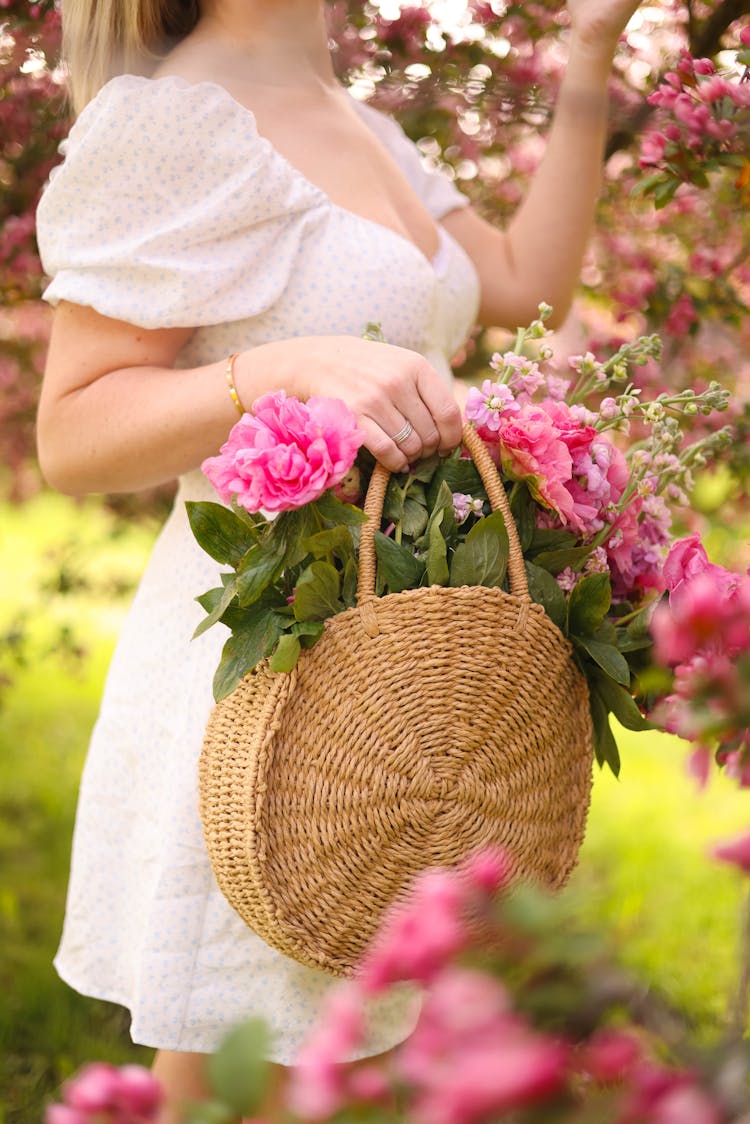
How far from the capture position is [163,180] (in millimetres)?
1275

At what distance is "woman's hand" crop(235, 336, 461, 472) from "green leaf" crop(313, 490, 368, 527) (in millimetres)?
72

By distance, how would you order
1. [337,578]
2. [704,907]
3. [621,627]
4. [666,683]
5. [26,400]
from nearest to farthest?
[666,683] → [337,578] → [621,627] → [704,907] → [26,400]

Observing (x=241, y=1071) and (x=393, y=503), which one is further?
(x=393, y=503)

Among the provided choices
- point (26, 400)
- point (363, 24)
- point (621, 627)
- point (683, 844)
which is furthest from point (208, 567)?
point (683, 844)

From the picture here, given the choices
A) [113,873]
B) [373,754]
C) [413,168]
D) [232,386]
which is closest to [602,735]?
[373,754]

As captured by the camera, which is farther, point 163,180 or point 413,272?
point 413,272

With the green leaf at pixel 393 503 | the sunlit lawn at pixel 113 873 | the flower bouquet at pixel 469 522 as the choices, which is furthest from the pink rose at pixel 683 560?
the sunlit lawn at pixel 113 873

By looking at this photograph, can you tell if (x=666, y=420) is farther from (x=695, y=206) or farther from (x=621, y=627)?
(x=695, y=206)

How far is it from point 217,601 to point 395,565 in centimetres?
18

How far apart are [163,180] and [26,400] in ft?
7.33

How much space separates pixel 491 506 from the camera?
107cm

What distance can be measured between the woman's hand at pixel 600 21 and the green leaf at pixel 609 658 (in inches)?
34.0

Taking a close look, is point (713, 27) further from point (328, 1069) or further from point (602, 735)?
point (328, 1069)

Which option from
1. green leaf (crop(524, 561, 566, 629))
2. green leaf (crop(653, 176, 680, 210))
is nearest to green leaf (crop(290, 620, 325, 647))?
green leaf (crop(524, 561, 566, 629))
